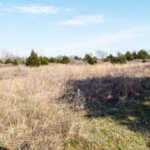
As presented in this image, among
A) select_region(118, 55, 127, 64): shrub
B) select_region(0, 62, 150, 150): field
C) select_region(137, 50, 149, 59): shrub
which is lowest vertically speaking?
select_region(0, 62, 150, 150): field

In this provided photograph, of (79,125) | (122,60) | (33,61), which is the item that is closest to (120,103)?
(79,125)

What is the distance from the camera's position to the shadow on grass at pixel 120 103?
123 inches

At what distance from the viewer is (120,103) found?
402cm

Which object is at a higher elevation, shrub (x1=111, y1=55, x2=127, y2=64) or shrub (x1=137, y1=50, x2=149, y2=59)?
shrub (x1=137, y1=50, x2=149, y2=59)

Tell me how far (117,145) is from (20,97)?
321 centimetres

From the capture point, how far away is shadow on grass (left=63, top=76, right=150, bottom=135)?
10.3 feet

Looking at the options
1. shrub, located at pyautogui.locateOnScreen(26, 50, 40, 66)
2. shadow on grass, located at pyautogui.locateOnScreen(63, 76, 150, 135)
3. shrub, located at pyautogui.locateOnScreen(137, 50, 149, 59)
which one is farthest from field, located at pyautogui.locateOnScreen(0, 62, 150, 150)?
shrub, located at pyautogui.locateOnScreen(137, 50, 149, 59)

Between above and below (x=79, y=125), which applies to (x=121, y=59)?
above

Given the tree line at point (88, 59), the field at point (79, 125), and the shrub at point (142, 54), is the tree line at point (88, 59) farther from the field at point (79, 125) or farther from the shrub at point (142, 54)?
the field at point (79, 125)

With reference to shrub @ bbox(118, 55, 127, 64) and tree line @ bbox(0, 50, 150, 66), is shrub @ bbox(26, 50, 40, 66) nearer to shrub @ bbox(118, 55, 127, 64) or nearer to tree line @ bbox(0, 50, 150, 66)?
tree line @ bbox(0, 50, 150, 66)

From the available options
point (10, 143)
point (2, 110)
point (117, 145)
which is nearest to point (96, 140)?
point (117, 145)

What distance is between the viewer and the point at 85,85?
5.85 m

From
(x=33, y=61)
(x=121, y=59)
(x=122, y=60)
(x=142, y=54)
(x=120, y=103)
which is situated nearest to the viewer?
(x=120, y=103)

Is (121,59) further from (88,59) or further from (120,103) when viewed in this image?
(120,103)
